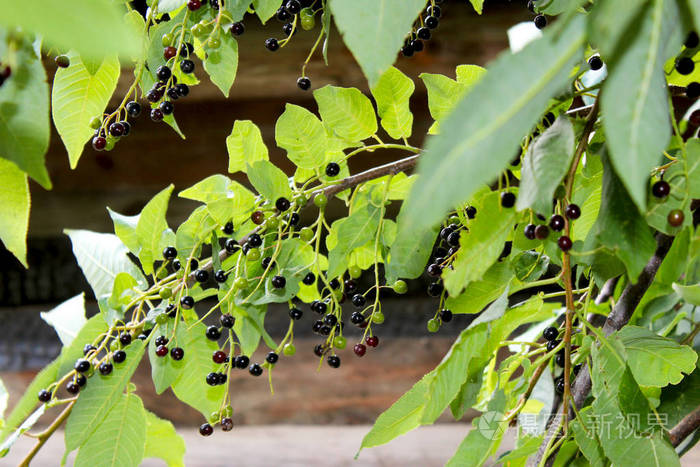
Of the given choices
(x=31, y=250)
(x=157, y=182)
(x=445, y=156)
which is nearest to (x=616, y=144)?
(x=445, y=156)

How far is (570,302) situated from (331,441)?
94cm

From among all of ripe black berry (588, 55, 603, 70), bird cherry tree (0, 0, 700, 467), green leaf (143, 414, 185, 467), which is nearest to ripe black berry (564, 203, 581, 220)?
bird cherry tree (0, 0, 700, 467)

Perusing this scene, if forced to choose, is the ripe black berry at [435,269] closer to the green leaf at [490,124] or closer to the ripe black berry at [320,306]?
the ripe black berry at [320,306]

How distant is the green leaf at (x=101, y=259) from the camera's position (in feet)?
1.35

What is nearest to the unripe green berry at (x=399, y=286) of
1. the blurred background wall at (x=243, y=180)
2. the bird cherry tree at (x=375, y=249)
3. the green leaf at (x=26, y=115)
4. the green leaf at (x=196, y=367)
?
the bird cherry tree at (x=375, y=249)

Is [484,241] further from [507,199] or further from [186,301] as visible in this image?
[186,301]

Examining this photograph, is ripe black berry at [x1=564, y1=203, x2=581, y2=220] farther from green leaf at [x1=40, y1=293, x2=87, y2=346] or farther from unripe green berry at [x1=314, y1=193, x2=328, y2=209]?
green leaf at [x1=40, y1=293, x2=87, y2=346]

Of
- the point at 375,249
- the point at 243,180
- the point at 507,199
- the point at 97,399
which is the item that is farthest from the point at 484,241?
the point at 243,180

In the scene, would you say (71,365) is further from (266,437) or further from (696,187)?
(266,437)

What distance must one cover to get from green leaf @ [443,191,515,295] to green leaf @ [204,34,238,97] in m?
0.16

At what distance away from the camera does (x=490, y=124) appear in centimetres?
13

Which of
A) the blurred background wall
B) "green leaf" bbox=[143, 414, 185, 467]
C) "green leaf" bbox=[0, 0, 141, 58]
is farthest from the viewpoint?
the blurred background wall

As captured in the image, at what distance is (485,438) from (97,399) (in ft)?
0.69

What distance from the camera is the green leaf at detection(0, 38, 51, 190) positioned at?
18 centimetres
